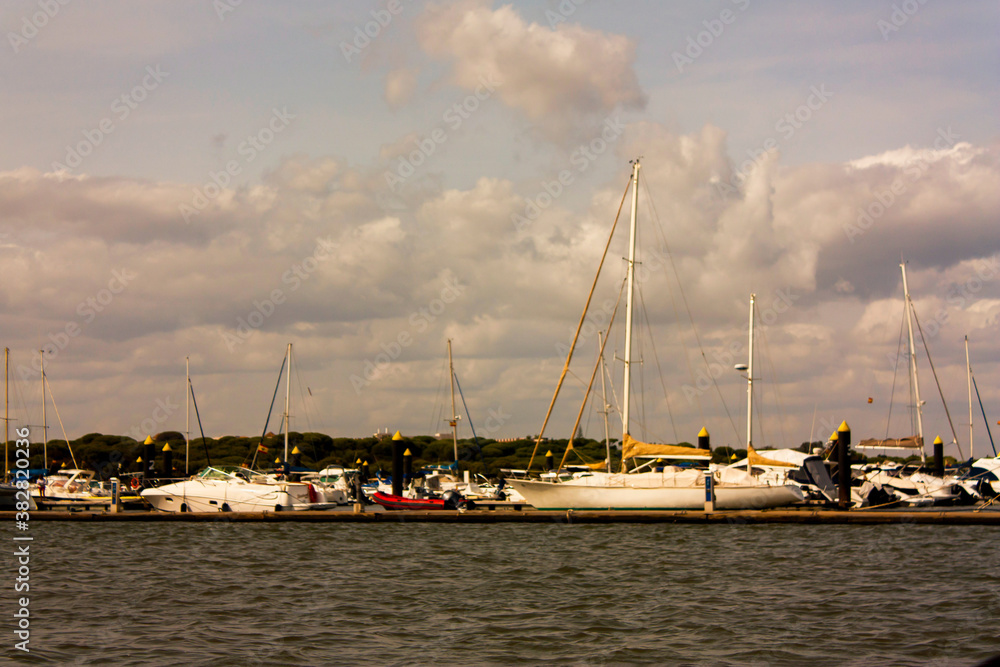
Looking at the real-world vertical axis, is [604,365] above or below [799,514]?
above

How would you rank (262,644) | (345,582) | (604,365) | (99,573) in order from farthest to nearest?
(604,365)
(99,573)
(345,582)
(262,644)

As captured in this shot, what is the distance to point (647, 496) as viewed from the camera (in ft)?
138

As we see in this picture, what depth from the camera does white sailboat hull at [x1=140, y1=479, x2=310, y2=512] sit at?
158ft

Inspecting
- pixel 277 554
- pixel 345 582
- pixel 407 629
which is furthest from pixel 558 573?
pixel 277 554

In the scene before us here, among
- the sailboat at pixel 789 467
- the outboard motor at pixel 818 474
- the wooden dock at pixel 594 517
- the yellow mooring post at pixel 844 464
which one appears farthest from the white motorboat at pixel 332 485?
the yellow mooring post at pixel 844 464

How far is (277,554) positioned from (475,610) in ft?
44.1

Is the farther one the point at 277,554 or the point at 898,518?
the point at 898,518

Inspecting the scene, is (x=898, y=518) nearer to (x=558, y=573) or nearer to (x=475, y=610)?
(x=558, y=573)

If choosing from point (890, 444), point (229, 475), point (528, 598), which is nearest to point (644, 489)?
point (528, 598)

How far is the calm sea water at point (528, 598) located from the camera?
1755 centimetres

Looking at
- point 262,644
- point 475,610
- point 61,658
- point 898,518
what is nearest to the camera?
point 61,658

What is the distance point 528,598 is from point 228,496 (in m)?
28.7

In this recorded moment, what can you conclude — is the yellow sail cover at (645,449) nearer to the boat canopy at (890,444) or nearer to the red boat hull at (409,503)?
the red boat hull at (409,503)

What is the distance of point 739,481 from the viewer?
43594 millimetres
